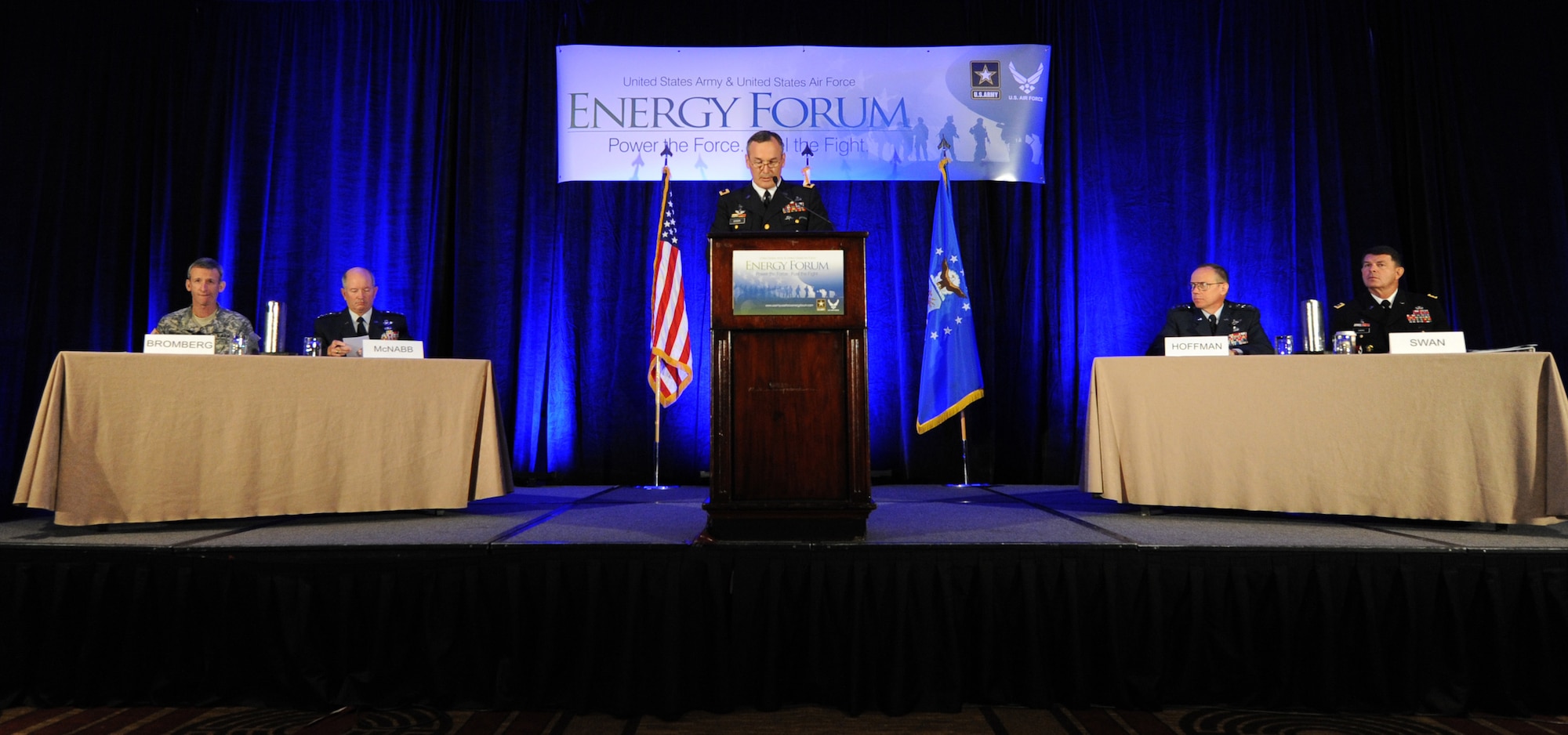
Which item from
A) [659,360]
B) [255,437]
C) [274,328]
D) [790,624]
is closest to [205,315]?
[274,328]

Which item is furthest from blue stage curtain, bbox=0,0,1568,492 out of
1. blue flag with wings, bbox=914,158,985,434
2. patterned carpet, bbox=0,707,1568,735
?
patterned carpet, bbox=0,707,1568,735

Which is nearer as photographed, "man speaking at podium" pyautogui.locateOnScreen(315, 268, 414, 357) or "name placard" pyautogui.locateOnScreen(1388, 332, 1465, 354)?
"name placard" pyautogui.locateOnScreen(1388, 332, 1465, 354)

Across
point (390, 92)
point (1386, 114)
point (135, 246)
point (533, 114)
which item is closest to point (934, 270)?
point (533, 114)

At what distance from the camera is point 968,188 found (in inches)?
210

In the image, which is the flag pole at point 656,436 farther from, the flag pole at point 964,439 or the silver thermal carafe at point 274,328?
the silver thermal carafe at point 274,328

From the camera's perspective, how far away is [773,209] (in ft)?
12.2

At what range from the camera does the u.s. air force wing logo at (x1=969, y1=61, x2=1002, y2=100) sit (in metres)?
5.30

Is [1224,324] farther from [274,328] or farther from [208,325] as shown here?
[208,325]

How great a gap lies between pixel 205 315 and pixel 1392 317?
5854mm

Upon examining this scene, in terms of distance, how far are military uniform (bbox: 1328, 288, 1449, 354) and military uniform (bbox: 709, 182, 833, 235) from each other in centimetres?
264

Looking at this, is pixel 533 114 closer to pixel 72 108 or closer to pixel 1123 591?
pixel 72 108

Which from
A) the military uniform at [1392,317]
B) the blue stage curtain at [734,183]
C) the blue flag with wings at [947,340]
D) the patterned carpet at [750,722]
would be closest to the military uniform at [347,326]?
the blue stage curtain at [734,183]

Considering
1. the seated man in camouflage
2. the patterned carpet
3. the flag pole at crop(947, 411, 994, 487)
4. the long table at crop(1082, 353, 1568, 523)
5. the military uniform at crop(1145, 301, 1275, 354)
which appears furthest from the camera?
the flag pole at crop(947, 411, 994, 487)

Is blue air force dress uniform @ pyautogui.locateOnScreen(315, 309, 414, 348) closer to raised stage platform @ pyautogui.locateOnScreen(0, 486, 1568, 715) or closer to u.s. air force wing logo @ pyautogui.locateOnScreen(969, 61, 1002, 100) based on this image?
raised stage platform @ pyautogui.locateOnScreen(0, 486, 1568, 715)
